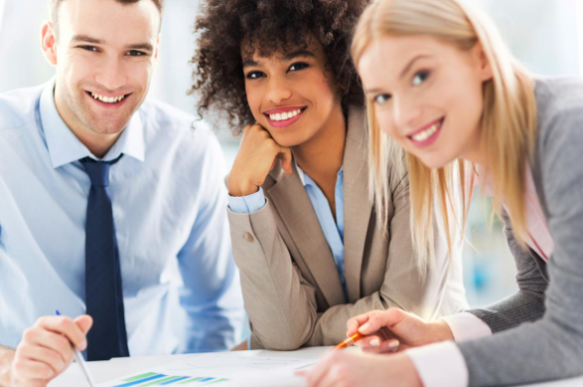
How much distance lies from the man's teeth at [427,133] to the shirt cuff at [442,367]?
34cm

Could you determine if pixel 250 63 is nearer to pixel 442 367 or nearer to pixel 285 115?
pixel 285 115

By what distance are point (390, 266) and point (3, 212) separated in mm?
1103

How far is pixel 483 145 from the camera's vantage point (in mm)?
1040

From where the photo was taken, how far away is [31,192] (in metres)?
1.79

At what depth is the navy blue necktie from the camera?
174cm

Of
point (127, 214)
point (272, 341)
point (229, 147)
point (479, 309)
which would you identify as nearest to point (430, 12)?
point (479, 309)

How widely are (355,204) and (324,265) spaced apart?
0.19m

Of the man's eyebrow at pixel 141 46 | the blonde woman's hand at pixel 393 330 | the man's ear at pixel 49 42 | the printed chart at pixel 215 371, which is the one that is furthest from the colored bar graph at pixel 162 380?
the man's ear at pixel 49 42

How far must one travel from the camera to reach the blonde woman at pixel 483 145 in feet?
2.92

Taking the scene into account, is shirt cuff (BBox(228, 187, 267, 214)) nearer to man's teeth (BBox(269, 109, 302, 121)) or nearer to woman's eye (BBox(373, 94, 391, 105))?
man's teeth (BBox(269, 109, 302, 121))

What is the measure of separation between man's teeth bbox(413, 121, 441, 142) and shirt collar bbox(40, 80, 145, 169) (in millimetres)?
1118

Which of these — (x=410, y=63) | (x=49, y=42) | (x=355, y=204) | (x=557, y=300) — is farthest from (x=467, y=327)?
(x=49, y=42)

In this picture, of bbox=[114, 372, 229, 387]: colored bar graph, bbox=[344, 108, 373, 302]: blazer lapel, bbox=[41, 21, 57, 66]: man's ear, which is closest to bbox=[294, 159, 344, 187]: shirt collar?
bbox=[344, 108, 373, 302]: blazer lapel

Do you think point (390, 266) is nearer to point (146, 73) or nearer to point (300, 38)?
point (300, 38)
